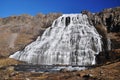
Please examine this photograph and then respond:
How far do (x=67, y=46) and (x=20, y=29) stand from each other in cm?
3209

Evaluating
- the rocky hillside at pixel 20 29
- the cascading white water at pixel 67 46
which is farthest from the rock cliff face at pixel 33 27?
the cascading white water at pixel 67 46

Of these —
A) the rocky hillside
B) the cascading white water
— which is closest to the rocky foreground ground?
the rocky hillside

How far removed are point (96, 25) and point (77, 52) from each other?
21865 millimetres

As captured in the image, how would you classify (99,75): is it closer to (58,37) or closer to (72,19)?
(58,37)

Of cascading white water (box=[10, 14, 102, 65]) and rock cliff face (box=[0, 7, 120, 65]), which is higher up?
rock cliff face (box=[0, 7, 120, 65])

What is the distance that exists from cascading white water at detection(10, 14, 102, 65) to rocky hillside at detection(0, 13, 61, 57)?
31.2 feet

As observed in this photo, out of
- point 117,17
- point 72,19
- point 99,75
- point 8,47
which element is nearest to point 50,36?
point 72,19

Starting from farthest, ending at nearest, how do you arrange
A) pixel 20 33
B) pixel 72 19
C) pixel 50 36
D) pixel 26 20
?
pixel 26 20
pixel 20 33
pixel 72 19
pixel 50 36

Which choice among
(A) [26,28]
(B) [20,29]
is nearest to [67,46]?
(A) [26,28]

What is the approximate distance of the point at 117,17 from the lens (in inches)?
3169

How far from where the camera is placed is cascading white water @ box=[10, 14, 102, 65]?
190 feet

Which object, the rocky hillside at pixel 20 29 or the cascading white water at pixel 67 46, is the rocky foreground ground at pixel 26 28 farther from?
the cascading white water at pixel 67 46

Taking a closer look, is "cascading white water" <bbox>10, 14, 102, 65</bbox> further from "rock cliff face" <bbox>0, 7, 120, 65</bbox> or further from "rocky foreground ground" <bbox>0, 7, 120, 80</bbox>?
"rocky foreground ground" <bbox>0, 7, 120, 80</bbox>

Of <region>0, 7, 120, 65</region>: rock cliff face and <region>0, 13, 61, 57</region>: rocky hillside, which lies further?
<region>0, 13, 61, 57</region>: rocky hillside
